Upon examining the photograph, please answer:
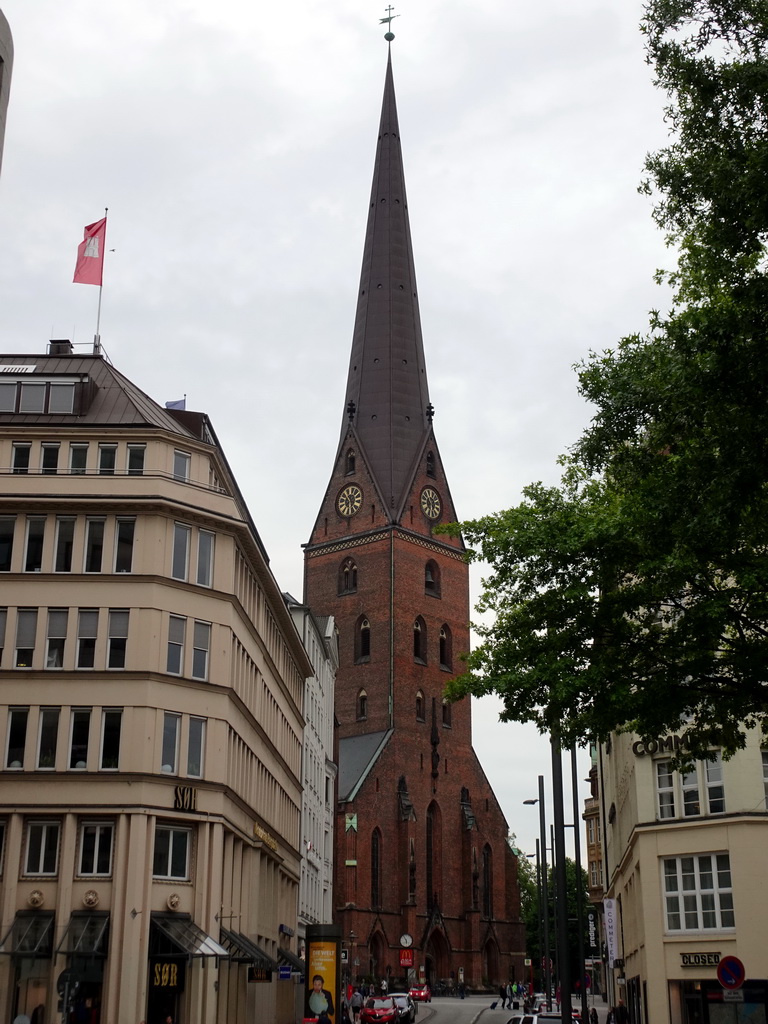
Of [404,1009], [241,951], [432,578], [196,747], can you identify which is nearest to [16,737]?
[196,747]

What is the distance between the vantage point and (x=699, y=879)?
3366cm

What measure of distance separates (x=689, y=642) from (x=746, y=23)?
8.23 metres

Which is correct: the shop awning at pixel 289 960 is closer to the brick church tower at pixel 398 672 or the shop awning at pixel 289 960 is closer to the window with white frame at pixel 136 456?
the window with white frame at pixel 136 456

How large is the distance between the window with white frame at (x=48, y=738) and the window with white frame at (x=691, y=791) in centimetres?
1551

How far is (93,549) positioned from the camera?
3612 centimetres

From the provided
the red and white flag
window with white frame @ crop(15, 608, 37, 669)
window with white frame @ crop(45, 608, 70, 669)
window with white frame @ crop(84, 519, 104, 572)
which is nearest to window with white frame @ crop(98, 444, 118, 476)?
window with white frame @ crop(84, 519, 104, 572)

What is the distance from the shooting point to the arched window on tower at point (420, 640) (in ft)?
309

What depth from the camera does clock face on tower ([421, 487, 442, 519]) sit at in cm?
9931

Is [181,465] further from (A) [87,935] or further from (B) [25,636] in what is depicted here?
(A) [87,935]

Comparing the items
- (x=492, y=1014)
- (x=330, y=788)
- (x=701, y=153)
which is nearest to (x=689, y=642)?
(x=701, y=153)

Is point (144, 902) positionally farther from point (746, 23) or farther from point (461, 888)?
point (461, 888)

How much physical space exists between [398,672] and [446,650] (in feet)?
19.8

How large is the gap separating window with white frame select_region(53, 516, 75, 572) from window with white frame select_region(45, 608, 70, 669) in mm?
1177

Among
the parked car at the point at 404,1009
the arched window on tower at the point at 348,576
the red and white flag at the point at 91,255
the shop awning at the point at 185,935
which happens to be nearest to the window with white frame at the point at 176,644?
the shop awning at the point at 185,935
